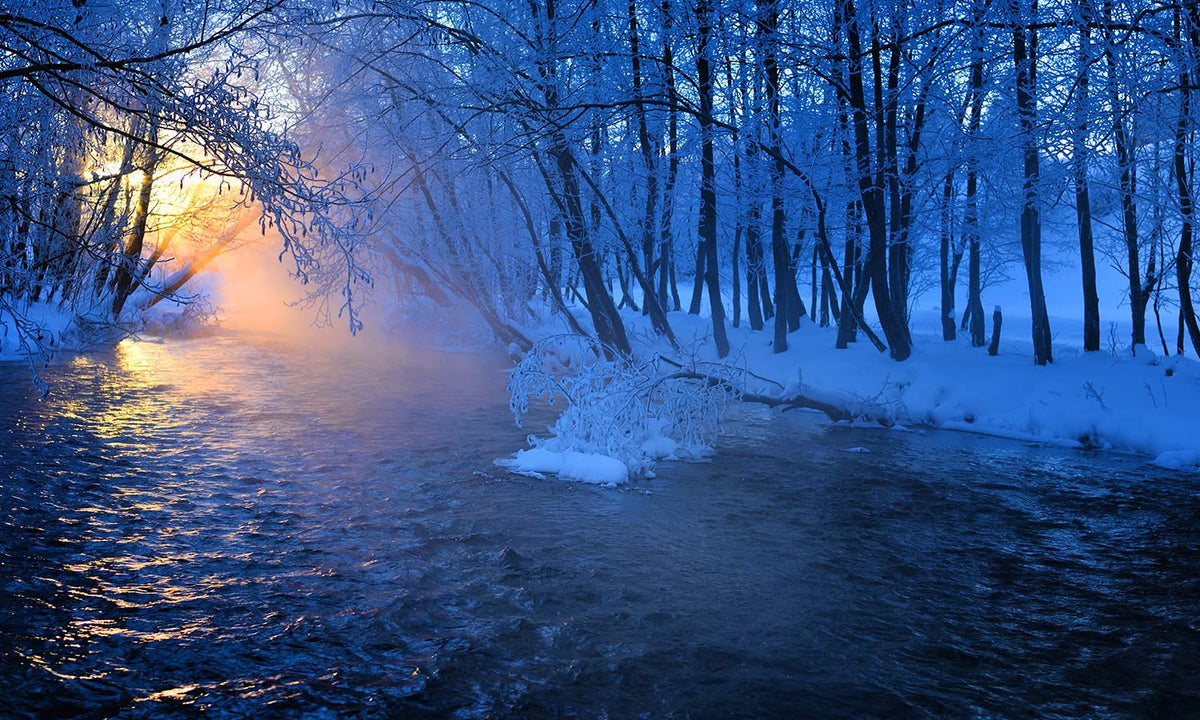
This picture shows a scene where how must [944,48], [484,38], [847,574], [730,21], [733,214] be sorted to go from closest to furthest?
[847,574] → [944,48] → [730,21] → [484,38] → [733,214]

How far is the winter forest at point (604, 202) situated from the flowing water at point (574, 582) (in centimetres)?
12

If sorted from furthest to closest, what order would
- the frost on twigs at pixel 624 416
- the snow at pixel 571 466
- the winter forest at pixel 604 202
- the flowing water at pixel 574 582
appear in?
the frost on twigs at pixel 624 416
the snow at pixel 571 466
the winter forest at pixel 604 202
the flowing water at pixel 574 582

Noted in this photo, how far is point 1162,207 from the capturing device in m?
15.8

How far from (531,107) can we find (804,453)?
281 inches

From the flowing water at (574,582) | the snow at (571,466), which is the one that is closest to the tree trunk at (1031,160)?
the flowing water at (574,582)

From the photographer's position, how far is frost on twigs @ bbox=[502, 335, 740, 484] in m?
10.7

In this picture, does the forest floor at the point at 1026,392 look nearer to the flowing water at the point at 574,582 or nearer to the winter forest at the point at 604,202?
the winter forest at the point at 604,202

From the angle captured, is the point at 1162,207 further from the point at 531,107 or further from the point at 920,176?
the point at 531,107

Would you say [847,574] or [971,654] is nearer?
[971,654]

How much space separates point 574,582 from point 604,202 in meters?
12.0

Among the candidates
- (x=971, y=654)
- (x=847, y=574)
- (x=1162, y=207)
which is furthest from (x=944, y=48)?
(x=971, y=654)

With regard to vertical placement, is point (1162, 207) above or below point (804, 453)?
above

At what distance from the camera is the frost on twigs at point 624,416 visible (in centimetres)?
1068

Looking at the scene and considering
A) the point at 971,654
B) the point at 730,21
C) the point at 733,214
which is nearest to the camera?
the point at 971,654
